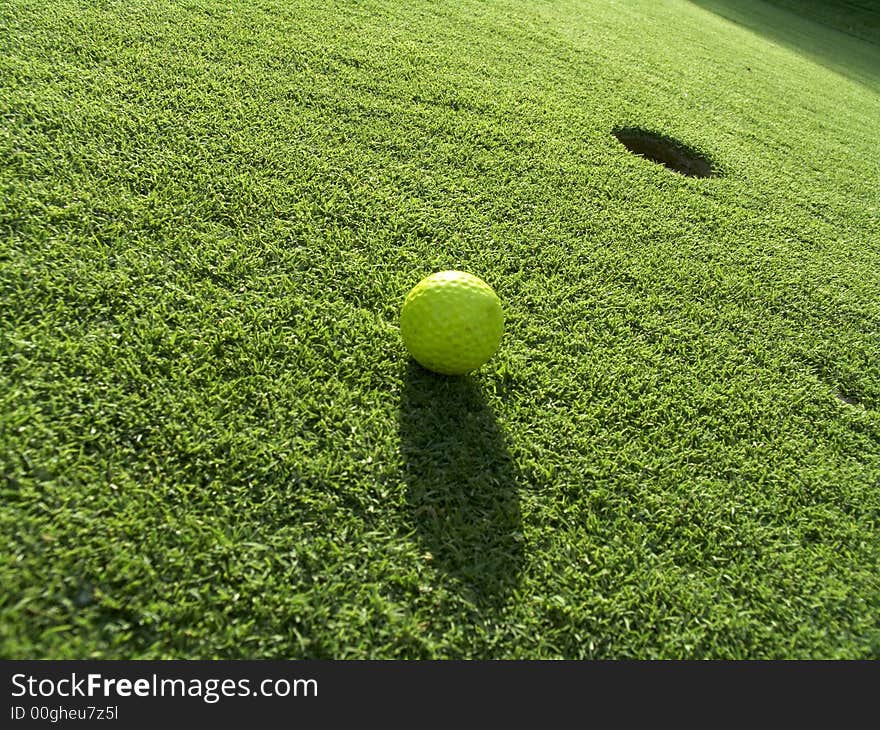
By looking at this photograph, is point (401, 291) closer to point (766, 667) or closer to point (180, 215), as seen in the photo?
point (180, 215)

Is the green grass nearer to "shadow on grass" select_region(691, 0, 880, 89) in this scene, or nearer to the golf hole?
the golf hole

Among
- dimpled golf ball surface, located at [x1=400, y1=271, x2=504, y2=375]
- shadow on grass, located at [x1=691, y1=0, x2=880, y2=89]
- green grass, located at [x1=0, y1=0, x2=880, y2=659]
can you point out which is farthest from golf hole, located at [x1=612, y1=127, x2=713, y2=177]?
shadow on grass, located at [x1=691, y1=0, x2=880, y2=89]

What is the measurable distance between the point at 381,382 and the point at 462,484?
1.31 feet

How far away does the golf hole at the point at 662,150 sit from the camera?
349 centimetres

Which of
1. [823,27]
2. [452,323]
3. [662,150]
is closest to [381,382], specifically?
[452,323]

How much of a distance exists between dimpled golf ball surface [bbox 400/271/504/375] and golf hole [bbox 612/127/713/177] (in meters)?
2.44

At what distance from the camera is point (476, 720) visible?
1104 mm

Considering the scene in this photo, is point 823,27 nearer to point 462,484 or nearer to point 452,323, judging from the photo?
point 452,323

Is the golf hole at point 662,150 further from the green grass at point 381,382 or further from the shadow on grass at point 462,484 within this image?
the shadow on grass at point 462,484

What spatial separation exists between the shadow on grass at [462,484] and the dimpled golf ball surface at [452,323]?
0.10 meters

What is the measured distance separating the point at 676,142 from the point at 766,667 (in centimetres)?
324

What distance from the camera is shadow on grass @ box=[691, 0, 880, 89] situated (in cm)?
954

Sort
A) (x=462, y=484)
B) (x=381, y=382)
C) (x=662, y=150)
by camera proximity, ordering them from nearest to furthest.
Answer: (x=462, y=484) < (x=381, y=382) < (x=662, y=150)

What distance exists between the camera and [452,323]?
5.07 feet
